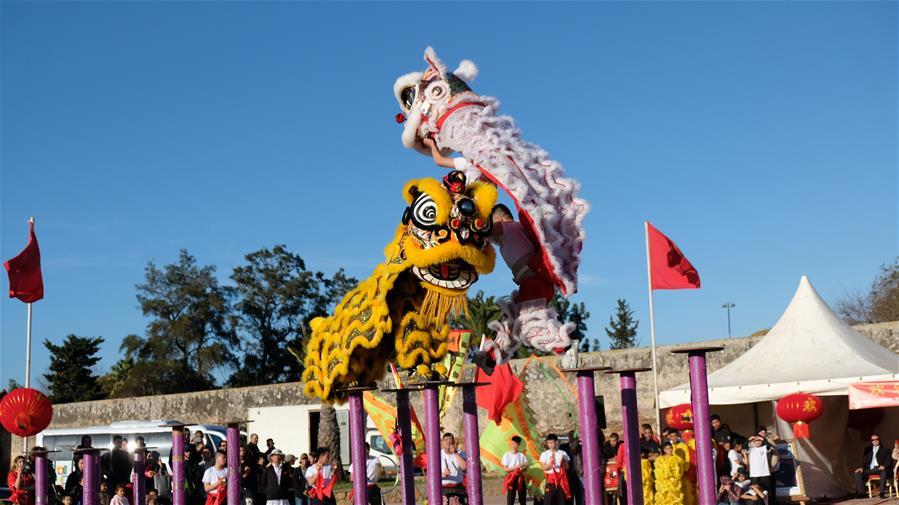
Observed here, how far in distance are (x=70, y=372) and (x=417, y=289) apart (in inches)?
1432

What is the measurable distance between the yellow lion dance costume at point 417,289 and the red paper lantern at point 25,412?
6540 millimetres

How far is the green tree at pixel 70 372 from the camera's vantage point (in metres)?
41.8

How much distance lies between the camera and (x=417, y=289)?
28.6 feet

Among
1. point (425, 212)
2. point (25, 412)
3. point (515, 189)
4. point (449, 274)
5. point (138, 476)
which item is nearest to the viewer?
point (515, 189)

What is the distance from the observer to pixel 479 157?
27.3ft

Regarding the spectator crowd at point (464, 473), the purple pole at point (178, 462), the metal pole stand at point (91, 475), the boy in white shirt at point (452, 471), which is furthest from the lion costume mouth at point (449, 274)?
the metal pole stand at point (91, 475)

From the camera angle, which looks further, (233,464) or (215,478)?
(215,478)

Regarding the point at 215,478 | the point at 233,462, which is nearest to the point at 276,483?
the point at 215,478

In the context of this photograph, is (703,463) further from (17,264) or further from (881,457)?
(17,264)

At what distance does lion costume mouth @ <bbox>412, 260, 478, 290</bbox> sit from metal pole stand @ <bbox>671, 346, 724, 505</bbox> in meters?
1.75

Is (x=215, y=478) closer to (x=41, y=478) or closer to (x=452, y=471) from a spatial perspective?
(x=41, y=478)

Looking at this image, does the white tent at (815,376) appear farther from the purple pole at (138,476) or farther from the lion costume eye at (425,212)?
the lion costume eye at (425,212)

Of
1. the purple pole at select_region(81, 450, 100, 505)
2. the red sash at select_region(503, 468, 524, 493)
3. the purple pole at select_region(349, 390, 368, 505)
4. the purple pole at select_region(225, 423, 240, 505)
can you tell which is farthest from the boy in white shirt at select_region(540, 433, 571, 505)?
the purple pole at select_region(81, 450, 100, 505)

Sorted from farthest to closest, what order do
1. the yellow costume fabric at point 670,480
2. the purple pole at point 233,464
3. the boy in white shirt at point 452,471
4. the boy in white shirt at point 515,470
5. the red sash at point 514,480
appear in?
the red sash at point 514,480, the boy in white shirt at point 515,470, the yellow costume fabric at point 670,480, the boy in white shirt at point 452,471, the purple pole at point 233,464
